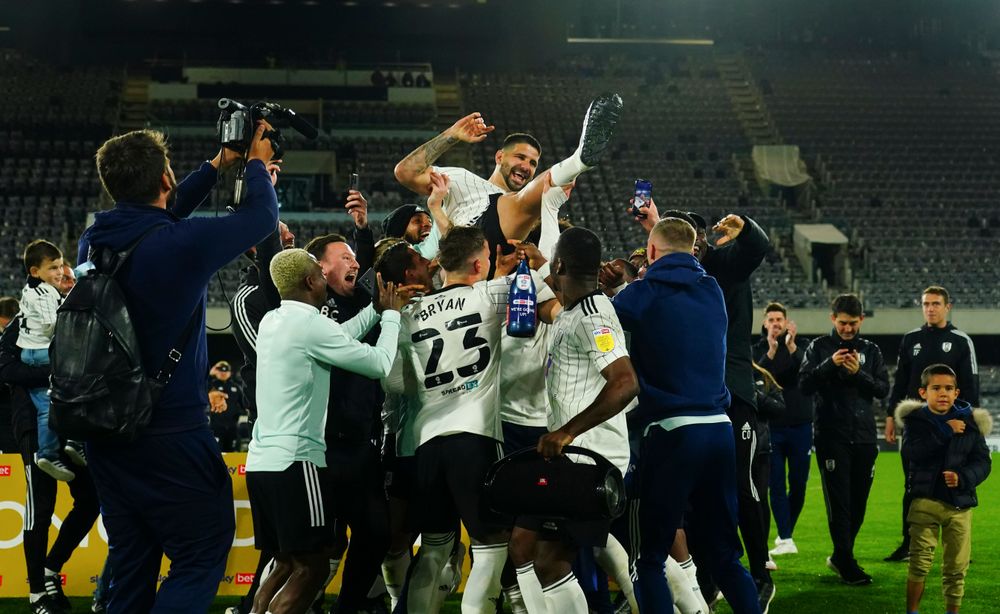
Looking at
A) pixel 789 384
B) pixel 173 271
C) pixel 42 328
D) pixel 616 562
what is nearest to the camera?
pixel 173 271

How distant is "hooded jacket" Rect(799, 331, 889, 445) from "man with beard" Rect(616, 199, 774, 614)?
5.22 feet

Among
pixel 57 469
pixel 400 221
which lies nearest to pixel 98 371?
pixel 57 469

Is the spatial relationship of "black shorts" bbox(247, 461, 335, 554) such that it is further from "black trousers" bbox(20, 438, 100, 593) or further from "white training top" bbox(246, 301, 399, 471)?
"black trousers" bbox(20, 438, 100, 593)

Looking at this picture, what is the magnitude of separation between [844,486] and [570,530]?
13.4 feet

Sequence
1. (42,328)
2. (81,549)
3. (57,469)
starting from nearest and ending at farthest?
(57,469)
(42,328)
(81,549)

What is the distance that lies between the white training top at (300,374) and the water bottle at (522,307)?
1.96ft

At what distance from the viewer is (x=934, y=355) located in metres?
9.19

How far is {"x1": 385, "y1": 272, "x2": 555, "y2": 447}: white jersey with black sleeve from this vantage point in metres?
5.20

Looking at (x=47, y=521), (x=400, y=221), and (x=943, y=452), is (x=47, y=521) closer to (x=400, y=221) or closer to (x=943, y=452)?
(x=400, y=221)

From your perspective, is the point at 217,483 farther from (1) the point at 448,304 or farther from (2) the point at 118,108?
(2) the point at 118,108

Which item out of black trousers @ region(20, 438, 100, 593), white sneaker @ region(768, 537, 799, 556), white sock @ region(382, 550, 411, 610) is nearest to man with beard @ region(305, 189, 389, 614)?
white sock @ region(382, 550, 411, 610)

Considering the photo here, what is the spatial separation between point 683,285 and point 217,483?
93.2 inches

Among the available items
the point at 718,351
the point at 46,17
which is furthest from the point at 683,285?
the point at 46,17

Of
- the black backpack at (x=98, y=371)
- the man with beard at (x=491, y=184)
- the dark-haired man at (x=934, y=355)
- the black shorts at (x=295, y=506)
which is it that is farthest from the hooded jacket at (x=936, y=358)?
the black backpack at (x=98, y=371)
